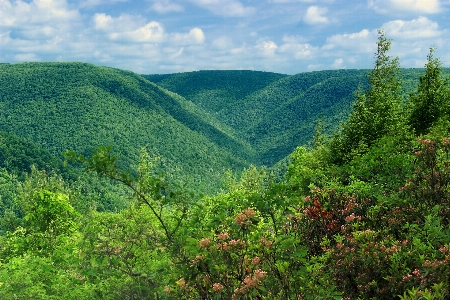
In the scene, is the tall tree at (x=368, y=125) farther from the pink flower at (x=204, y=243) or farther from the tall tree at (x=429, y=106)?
the pink flower at (x=204, y=243)

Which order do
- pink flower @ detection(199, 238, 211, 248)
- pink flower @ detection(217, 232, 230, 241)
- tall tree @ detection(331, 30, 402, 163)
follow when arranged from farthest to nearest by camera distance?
1. tall tree @ detection(331, 30, 402, 163)
2. pink flower @ detection(217, 232, 230, 241)
3. pink flower @ detection(199, 238, 211, 248)

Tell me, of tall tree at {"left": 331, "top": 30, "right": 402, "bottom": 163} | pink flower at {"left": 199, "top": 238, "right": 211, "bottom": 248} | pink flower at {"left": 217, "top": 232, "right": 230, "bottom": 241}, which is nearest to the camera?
pink flower at {"left": 199, "top": 238, "right": 211, "bottom": 248}

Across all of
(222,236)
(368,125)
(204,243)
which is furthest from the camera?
(368,125)

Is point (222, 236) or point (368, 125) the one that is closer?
point (222, 236)

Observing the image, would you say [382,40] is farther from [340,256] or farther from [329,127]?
[329,127]

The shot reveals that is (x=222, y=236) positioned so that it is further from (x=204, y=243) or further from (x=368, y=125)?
(x=368, y=125)

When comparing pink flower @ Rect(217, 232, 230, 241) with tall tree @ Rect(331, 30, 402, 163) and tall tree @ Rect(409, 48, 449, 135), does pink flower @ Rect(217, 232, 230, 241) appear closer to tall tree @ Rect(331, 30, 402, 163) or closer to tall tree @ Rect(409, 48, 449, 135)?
tall tree @ Rect(331, 30, 402, 163)

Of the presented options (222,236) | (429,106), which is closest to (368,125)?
(429,106)

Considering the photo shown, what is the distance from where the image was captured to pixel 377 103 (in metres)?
34.2

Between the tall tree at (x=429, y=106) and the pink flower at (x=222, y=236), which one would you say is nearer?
the pink flower at (x=222, y=236)

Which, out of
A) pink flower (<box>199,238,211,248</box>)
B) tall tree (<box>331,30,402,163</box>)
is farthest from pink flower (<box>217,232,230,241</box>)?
tall tree (<box>331,30,402,163</box>)

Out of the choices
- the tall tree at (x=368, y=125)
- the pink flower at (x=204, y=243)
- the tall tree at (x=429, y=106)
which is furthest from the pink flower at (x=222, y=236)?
the tall tree at (x=429, y=106)

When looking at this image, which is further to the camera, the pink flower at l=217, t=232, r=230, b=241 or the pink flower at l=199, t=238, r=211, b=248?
the pink flower at l=217, t=232, r=230, b=241

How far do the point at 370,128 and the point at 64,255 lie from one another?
2623cm
